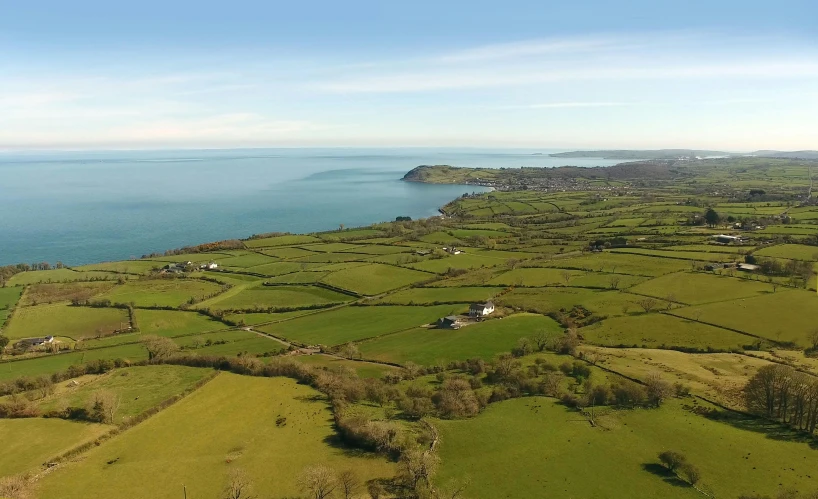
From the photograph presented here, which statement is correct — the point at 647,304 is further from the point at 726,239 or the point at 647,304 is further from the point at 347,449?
the point at 726,239

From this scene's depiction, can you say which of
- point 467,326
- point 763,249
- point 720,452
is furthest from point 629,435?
point 763,249

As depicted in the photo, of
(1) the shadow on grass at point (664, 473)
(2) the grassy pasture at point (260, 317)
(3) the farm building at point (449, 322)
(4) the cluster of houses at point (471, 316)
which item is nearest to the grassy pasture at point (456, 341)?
(3) the farm building at point (449, 322)

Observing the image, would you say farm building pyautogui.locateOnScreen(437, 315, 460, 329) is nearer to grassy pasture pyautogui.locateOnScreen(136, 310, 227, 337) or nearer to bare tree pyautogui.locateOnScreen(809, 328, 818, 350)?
grassy pasture pyautogui.locateOnScreen(136, 310, 227, 337)

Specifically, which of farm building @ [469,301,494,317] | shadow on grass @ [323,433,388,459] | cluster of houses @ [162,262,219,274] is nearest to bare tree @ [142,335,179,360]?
shadow on grass @ [323,433,388,459]

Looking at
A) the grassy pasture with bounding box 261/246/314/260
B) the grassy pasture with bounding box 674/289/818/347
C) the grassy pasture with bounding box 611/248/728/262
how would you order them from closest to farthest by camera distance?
the grassy pasture with bounding box 674/289/818/347
the grassy pasture with bounding box 611/248/728/262
the grassy pasture with bounding box 261/246/314/260

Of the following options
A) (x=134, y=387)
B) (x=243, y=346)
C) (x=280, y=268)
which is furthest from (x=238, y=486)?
(x=280, y=268)

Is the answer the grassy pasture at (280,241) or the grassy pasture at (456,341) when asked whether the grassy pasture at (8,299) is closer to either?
the grassy pasture at (280,241)
